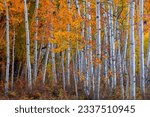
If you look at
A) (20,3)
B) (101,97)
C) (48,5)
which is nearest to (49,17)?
(48,5)

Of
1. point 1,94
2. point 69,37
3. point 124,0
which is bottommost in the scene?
point 1,94

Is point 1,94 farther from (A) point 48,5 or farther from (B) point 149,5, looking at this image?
(B) point 149,5

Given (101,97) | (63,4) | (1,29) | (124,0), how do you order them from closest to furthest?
(101,97)
(124,0)
(63,4)
(1,29)

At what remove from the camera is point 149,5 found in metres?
21.0

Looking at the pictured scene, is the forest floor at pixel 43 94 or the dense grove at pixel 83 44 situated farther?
the forest floor at pixel 43 94

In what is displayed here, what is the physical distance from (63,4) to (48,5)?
762mm

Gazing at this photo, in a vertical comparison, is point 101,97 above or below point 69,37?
below

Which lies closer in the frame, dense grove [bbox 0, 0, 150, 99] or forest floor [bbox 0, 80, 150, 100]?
dense grove [bbox 0, 0, 150, 99]

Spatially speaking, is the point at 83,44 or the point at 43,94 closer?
the point at 83,44

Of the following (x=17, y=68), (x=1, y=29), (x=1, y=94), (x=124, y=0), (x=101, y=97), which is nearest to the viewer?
(x=101, y=97)

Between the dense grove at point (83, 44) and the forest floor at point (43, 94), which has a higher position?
the dense grove at point (83, 44)

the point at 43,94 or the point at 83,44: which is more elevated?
the point at 83,44

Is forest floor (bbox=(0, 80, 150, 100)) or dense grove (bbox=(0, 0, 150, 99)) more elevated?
dense grove (bbox=(0, 0, 150, 99))

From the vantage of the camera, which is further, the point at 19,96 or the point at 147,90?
the point at 19,96
